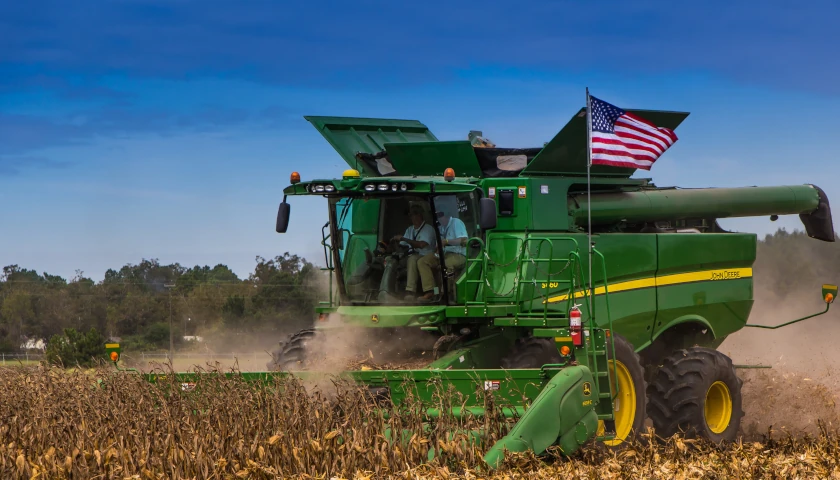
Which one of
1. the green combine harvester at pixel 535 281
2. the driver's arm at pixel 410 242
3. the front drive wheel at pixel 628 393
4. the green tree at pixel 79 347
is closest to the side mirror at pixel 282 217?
the green combine harvester at pixel 535 281

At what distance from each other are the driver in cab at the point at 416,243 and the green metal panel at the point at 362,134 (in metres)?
1.67

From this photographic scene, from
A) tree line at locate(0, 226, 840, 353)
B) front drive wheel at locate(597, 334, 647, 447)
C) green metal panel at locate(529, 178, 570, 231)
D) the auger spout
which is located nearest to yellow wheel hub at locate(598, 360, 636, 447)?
front drive wheel at locate(597, 334, 647, 447)

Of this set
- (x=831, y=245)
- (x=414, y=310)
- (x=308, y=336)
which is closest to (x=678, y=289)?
(x=414, y=310)

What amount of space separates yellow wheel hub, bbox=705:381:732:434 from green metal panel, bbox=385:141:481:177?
3061 mm

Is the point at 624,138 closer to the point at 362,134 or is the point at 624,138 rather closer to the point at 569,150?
the point at 569,150

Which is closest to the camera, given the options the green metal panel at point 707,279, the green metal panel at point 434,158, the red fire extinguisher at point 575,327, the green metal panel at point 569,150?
the red fire extinguisher at point 575,327

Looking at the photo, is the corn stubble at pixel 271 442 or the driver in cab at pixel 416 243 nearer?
the corn stubble at pixel 271 442

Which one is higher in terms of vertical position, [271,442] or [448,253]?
[448,253]

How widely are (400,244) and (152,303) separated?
29.3 metres

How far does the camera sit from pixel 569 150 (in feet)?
32.2

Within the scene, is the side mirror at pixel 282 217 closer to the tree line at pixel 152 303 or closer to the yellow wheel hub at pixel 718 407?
the yellow wheel hub at pixel 718 407

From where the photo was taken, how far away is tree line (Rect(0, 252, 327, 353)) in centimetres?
3145

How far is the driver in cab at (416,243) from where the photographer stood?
9266 millimetres

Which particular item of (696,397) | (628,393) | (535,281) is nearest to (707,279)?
(696,397)
